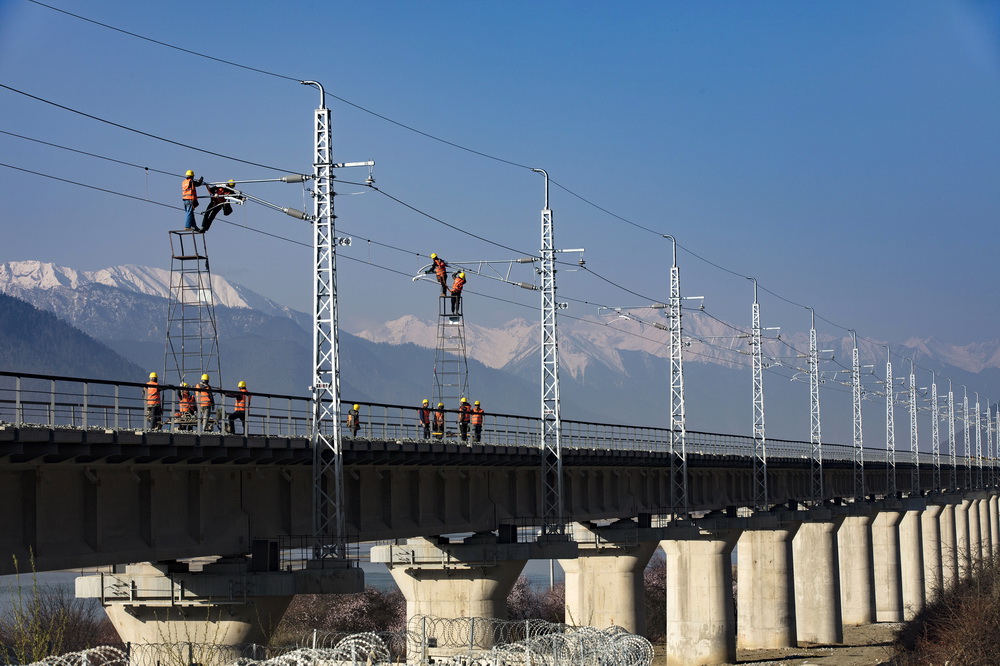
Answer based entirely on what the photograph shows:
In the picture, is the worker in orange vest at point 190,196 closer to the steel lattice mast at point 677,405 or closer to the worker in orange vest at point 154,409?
the worker in orange vest at point 154,409

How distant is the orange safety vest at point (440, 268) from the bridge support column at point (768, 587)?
1950 inches

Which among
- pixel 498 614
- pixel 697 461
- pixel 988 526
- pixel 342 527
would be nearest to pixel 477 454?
pixel 498 614

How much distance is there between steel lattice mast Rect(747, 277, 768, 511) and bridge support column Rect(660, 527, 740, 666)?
3426 millimetres

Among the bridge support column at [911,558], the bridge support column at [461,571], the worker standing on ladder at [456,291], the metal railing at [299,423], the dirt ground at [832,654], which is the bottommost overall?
the dirt ground at [832,654]

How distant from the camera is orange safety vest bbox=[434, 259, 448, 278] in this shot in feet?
160

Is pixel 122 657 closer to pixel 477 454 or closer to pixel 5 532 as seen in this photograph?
pixel 5 532

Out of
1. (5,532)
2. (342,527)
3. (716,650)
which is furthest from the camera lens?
(716,650)

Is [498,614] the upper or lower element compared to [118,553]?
lower

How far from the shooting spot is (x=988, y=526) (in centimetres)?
18850

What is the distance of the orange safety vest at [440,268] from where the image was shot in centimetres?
4884

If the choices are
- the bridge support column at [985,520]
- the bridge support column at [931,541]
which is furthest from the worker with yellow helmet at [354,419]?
the bridge support column at [985,520]

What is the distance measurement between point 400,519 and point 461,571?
7.34 metres

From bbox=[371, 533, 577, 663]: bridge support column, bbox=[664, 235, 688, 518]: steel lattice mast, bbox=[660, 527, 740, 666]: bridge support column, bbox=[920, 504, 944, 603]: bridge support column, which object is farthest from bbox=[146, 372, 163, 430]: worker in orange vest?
bbox=[920, 504, 944, 603]: bridge support column

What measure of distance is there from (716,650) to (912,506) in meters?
46.2
